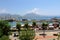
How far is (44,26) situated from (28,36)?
48.3ft

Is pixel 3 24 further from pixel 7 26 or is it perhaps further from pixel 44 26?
pixel 44 26

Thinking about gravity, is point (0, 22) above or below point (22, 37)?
above

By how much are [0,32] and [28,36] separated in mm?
3885

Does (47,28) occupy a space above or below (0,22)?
below

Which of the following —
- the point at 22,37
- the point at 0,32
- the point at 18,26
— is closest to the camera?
the point at 22,37

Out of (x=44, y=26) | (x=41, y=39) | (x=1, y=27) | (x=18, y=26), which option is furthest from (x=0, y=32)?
(x=44, y=26)

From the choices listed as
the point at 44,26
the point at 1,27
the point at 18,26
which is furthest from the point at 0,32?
the point at 44,26

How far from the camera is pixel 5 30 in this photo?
21.0 metres

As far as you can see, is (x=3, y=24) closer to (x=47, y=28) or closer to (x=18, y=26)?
(x=18, y=26)

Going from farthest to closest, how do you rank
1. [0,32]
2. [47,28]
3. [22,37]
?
[47,28]
[0,32]
[22,37]

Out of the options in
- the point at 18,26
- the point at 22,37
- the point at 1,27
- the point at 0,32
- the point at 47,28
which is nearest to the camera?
the point at 22,37

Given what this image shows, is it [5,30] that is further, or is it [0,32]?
[5,30]

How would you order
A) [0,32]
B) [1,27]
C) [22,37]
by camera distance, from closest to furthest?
[22,37] → [0,32] → [1,27]

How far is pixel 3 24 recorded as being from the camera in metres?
20.9
